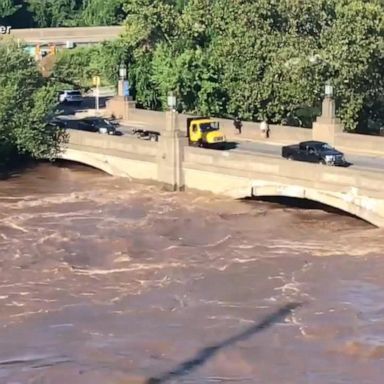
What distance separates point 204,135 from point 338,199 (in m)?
11.5

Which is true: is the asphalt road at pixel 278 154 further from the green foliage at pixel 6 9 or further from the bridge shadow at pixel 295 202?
the green foliage at pixel 6 9

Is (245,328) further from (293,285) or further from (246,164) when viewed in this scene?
(246,164)

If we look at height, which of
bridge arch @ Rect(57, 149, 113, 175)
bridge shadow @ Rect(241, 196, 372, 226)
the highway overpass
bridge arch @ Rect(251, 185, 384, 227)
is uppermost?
the highway overpass

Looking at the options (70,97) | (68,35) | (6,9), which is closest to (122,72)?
(70,97)

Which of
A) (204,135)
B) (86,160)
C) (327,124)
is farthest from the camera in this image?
(86,160)

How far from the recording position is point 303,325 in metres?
31.9

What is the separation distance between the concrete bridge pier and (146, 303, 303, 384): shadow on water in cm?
1752

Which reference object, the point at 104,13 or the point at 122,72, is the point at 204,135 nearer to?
the point at 122,72

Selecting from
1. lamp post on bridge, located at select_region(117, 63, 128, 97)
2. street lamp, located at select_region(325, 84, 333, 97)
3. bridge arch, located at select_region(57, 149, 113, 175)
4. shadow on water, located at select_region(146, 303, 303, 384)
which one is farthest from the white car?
shadow on water, located at select_region(146, 303, 303, 384)

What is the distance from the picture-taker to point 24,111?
185ft

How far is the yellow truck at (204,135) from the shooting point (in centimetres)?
5334

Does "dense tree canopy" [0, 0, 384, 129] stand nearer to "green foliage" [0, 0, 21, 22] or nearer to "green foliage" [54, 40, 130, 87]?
"green foliage" [54, 40, 130, 87]

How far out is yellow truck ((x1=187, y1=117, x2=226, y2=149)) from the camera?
53.3 meters

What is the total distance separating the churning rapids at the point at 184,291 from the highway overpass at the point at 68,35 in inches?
1583
